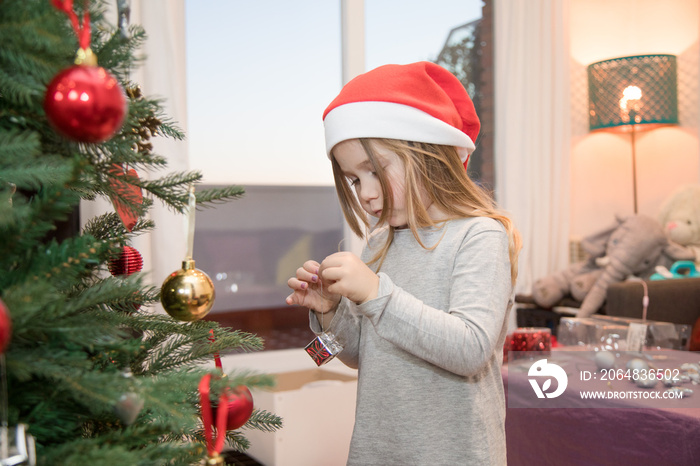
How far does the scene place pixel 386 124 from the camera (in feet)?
3.40

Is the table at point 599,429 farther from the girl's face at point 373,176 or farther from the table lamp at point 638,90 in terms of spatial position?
the table lamp at point 638,90

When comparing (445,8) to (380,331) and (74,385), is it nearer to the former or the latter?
(380,331)

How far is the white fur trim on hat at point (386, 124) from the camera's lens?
3.37ft

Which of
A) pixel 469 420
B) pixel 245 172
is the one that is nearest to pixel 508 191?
pixel 245 172

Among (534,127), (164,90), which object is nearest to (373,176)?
(164,90)

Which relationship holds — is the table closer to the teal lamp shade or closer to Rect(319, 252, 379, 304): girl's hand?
Rect(319, 252, 379, 304): girl's hand

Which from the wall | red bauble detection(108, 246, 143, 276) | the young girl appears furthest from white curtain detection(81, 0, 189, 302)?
the wall

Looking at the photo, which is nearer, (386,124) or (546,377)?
(386,124)

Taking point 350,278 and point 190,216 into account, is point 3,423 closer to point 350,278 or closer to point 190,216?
point 190,216

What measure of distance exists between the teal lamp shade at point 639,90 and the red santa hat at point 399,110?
2.29m

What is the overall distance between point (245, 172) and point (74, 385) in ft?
7.88

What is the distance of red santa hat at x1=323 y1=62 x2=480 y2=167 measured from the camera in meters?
1.04

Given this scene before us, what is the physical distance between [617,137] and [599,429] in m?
2.54

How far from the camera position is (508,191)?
10.5 feet
